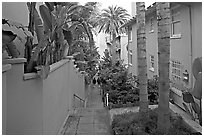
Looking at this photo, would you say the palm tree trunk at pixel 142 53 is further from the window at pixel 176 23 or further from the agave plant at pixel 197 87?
the window at pixel 176 23

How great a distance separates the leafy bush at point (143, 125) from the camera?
5.43 meters

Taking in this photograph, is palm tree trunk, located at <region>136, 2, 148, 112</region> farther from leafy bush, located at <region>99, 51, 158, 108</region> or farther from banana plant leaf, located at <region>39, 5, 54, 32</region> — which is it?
banana plant leaf, located at <region>39, 5, 54, 32</region>

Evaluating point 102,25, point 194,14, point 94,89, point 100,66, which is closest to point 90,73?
point 100,66

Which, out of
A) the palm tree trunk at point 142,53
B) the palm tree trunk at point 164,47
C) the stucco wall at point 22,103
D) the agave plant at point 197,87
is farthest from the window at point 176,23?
the stucco wall at point 22,103

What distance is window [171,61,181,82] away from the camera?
34.1ft

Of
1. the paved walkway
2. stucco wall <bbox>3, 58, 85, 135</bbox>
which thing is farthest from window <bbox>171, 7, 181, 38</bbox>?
stucco wall <bbox>3, 58, 85, 135</bbox>

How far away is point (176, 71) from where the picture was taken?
10781mm

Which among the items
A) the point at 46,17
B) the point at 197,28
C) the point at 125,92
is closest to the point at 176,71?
the point at 125,92

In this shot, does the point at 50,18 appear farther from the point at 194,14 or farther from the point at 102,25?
the point at 102,25

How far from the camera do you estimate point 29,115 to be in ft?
14.9

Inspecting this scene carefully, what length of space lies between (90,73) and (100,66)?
67.8 inches

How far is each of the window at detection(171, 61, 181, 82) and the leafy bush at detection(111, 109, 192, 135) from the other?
4.44 metres

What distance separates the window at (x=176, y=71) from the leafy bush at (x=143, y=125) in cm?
444

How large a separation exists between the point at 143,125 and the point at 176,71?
18.5 ft
